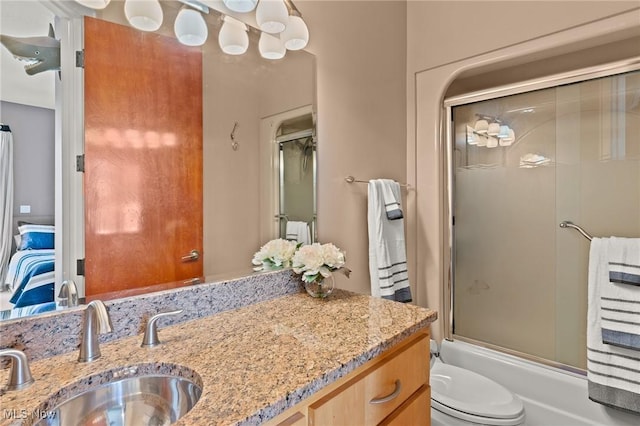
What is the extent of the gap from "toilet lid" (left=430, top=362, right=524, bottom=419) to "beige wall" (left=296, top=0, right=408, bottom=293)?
0.57 m

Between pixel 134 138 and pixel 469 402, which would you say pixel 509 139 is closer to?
pixel 469 402

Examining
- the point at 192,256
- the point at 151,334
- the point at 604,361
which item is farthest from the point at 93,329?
the point at 604,361

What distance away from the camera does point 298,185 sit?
1510mm

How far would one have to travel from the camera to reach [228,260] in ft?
4.11

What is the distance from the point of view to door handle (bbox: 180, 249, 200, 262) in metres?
1.14

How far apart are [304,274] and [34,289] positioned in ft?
2.58

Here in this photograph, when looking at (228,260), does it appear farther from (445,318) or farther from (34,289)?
(445,318)

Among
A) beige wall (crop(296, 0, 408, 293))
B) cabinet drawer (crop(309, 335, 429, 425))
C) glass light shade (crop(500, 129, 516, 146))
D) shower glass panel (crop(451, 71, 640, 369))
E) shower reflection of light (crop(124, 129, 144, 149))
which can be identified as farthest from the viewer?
glass light shade (crop(500, 129, 516, 146))

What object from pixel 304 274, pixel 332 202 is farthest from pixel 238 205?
pixel 332 202

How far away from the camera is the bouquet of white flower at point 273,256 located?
4.39 ft

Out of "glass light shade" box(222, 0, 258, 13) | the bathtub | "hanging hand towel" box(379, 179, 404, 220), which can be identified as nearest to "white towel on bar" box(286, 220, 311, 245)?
"hanging hand towel" box(379, 179, 404, 220)

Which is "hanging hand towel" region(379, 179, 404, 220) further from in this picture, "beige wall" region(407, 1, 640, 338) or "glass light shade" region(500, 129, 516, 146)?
"glass light shade" region(500, 129, 516, 146)

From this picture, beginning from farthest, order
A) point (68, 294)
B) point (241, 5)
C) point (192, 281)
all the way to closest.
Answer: point (241, 5), point (192, 281), point (68, 294)

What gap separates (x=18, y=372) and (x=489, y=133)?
244cm
